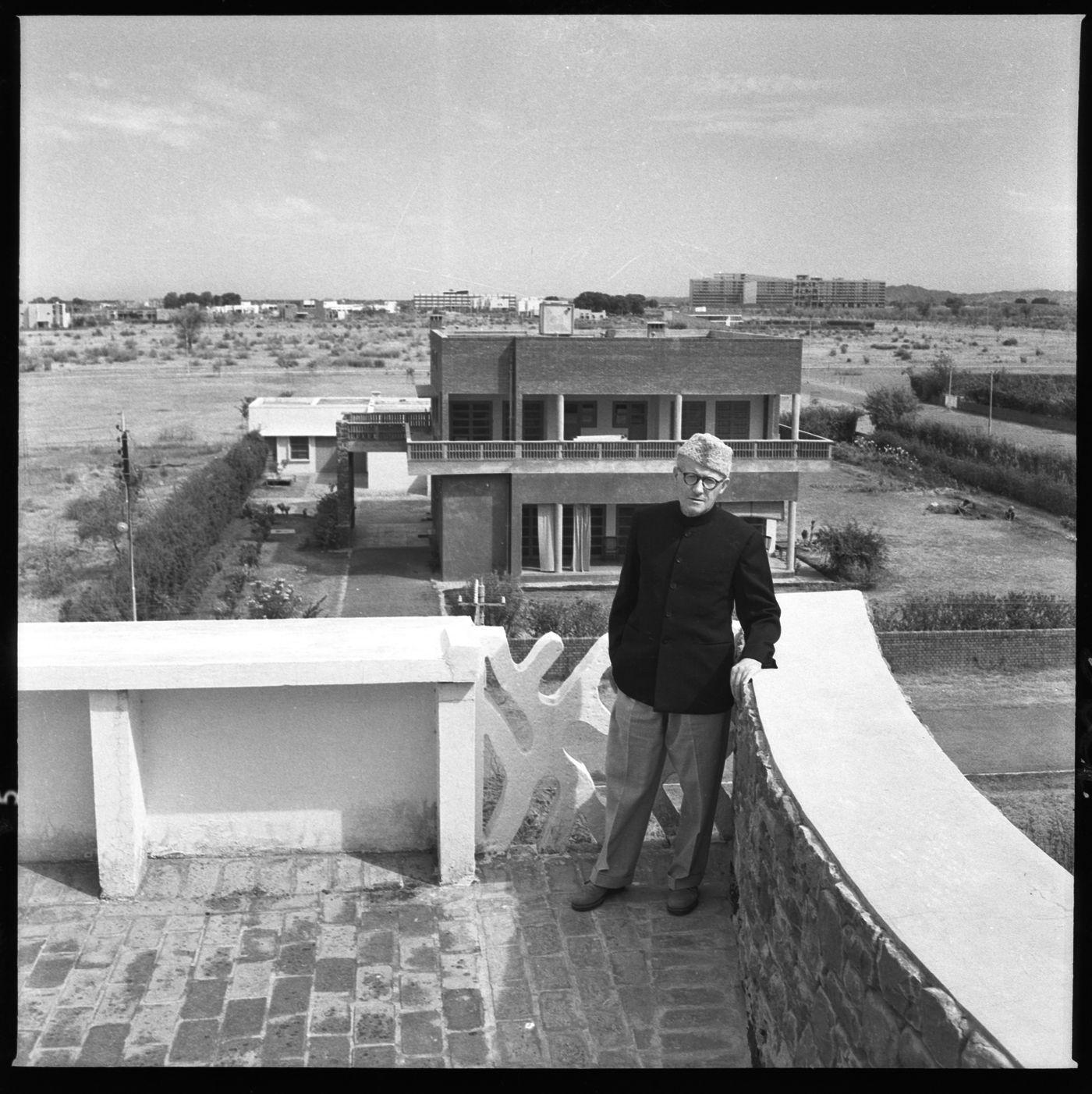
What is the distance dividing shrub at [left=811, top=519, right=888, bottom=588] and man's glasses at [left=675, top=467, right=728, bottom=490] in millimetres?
23390

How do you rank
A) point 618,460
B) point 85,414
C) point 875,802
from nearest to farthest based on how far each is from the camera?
point 875,802
point 618,460
point 85,414

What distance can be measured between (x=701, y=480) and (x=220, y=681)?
5.03 ft

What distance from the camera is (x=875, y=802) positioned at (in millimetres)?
2871

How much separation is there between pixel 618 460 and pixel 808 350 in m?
57.5

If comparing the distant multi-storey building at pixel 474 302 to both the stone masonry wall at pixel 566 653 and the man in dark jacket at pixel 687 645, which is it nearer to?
the stone masonry wall at pixel 566 653

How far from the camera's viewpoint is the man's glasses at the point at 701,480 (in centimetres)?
365

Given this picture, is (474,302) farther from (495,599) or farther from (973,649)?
(973,649)

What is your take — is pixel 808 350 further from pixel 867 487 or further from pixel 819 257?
pixel 867 487

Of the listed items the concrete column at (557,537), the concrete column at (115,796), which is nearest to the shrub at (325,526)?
the concrete column at (557,537)

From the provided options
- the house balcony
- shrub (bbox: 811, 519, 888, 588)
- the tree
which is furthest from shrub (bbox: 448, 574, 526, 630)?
the tree

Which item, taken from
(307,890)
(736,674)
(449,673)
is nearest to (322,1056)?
(307,890)

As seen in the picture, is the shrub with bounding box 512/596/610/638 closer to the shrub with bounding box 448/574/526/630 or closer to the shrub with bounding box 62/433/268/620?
the shrub with bounding box 448/574/526/630

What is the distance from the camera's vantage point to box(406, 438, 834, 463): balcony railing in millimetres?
26750

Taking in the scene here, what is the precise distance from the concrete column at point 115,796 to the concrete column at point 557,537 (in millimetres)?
23314
